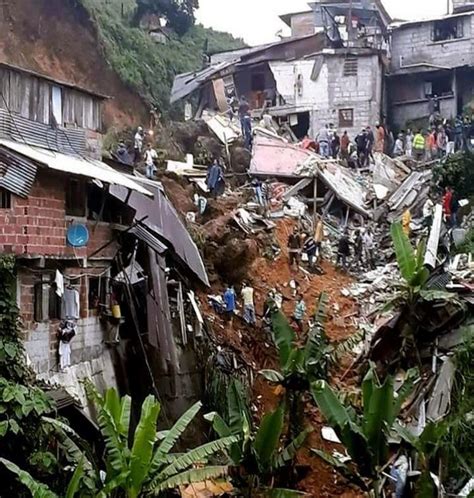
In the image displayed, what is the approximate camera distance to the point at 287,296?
19.3 m

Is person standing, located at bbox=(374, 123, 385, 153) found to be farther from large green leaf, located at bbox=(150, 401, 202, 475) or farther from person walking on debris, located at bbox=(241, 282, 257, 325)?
large green leaf, located at bbox=(150, 401, 202, 475)

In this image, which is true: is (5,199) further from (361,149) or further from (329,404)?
(361,149)

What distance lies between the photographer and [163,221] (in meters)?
14.8

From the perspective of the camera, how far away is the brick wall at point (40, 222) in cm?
1068

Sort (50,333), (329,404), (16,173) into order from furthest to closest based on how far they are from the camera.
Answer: (50,333) < (16,173) < (329,404)

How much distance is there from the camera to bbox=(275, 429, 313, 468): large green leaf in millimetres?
10548

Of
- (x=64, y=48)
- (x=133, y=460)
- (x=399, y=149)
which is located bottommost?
(x=133, y=460)

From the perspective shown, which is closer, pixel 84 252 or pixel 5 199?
pixel 5 199

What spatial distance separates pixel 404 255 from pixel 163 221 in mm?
4997

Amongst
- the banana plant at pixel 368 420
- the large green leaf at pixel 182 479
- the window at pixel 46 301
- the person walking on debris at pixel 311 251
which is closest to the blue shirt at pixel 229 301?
the person walking on debris at pixel 311 251

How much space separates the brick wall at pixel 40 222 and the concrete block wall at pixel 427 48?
2394 cm

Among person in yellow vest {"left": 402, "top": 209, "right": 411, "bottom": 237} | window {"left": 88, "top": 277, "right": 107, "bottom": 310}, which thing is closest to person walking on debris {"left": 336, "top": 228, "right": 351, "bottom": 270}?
person in yellow vest {"left": 402, "top": 209, "right": 411, "bottom": 237}

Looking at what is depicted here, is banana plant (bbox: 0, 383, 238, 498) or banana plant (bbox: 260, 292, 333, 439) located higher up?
banana plant (bbox: 260, 292, 333, 439)

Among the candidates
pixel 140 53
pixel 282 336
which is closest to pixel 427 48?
pixel 140 53
